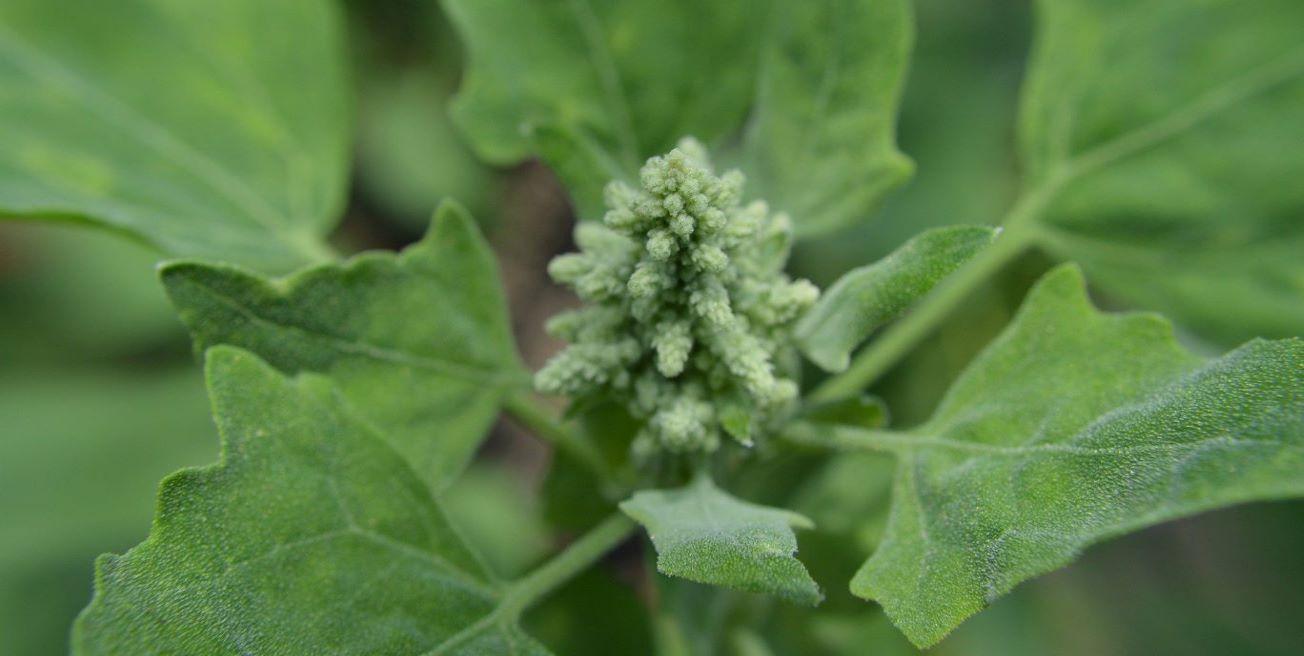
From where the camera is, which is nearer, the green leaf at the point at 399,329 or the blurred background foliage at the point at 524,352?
the green leaf at the point at 399,329

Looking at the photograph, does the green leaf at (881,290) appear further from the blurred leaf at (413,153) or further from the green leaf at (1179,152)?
the blurred leaf at (413,153)

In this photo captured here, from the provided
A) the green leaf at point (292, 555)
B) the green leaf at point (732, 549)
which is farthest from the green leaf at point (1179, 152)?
the green leaf at point (292, 555)

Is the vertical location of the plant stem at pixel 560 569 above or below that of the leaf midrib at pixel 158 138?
below

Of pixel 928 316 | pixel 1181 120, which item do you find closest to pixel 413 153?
pixel 928 316

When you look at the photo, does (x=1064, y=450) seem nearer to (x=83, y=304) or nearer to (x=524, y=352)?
(x=524, y=352)

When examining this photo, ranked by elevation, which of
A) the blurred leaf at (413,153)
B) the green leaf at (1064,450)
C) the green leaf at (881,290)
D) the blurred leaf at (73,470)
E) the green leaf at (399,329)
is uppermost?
the blurred leaf at (413,153)

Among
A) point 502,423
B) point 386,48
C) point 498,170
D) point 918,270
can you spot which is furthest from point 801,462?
point 386,48

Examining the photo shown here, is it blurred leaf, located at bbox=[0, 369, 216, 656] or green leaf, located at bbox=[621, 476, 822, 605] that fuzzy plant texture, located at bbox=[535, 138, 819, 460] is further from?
blurred leaf, located at bbox=[0, 369, 216, 656]
